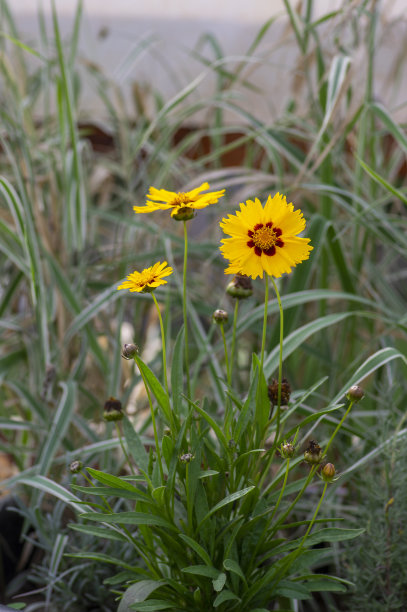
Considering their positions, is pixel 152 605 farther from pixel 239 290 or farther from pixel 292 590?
pixel 239 290

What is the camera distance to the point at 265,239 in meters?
0.41

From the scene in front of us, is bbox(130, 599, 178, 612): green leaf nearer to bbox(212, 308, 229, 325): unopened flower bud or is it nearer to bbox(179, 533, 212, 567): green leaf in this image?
bbox(179, 533, 212, 567): green leaf

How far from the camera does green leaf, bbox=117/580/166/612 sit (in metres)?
0.47

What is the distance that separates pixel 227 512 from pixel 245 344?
56 cm

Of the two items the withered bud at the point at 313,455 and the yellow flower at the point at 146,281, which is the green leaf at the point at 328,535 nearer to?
the withered bud at the point at 313,455

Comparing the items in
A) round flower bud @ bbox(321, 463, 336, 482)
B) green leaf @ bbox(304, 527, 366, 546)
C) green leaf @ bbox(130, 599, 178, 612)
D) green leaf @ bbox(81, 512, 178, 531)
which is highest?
round flower bud @ bbox(321, 463, 336, 482)

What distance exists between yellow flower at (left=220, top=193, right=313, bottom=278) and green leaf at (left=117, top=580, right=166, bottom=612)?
0.23 meters

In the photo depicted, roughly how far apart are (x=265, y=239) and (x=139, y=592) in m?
0.26

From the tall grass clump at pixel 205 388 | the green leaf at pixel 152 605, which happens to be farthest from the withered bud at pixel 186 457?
the green leaf at pixel 152 605

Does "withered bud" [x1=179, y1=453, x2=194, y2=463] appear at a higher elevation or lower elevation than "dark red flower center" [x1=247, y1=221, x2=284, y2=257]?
lower

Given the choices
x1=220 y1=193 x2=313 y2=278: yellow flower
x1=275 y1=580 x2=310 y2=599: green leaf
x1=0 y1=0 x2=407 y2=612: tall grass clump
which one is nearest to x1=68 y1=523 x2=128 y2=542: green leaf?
x1=0 y1=0 x2=407 y2=612: tall grass clump

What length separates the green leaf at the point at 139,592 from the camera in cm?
47

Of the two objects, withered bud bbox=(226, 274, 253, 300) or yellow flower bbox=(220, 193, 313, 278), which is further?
withered bud bbox=(226, 274, 253, 300)

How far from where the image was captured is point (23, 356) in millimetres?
890
